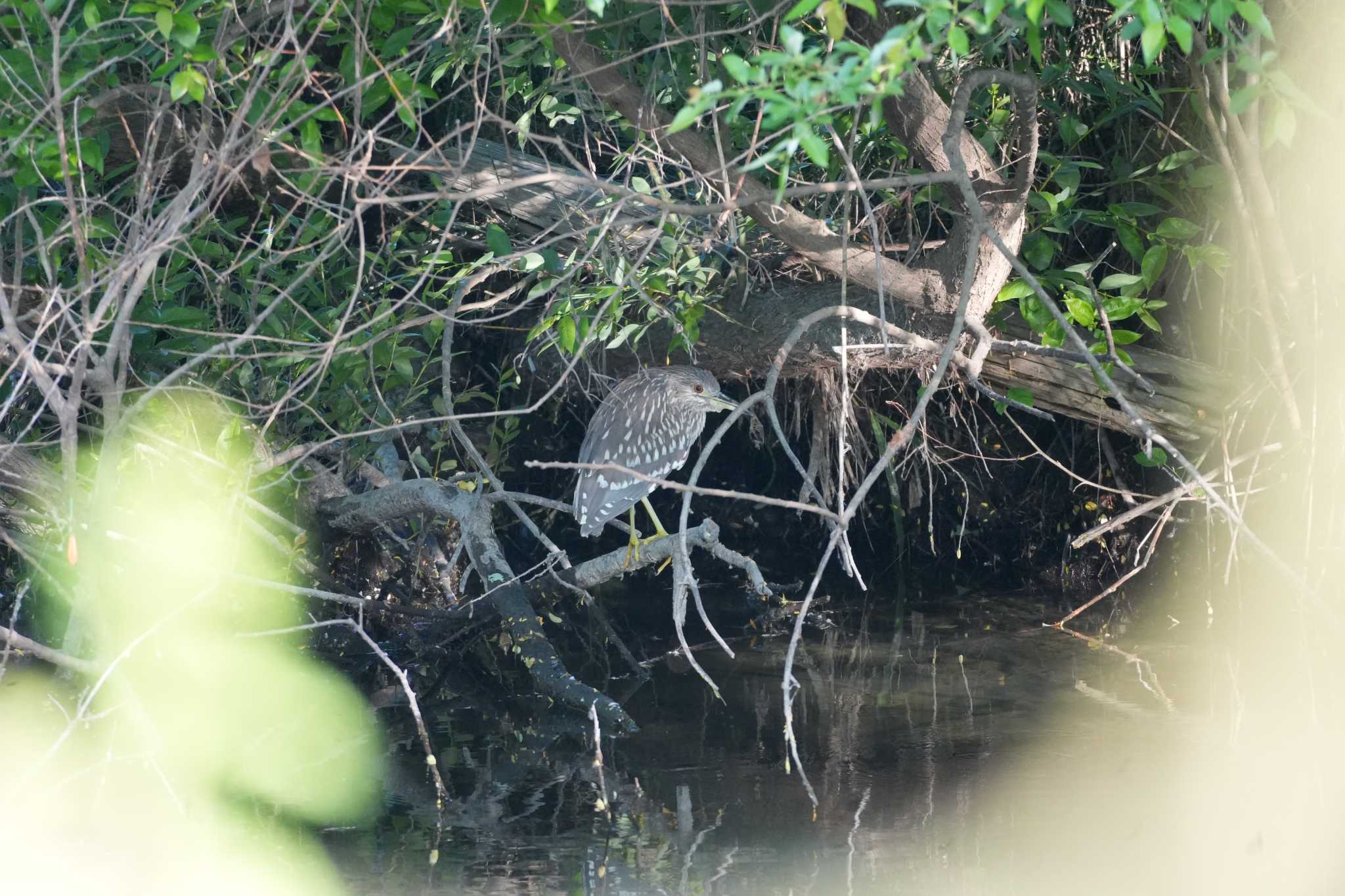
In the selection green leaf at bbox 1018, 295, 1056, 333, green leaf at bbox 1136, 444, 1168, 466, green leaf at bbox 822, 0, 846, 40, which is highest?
green leaf at bbox 822, 0, 846, 40

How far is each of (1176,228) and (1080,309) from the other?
1.25 ft

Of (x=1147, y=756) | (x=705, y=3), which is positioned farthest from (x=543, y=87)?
→ (x=1147, y=756)

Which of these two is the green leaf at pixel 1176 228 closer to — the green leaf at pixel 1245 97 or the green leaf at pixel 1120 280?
the green leaf at pixel 1120 280

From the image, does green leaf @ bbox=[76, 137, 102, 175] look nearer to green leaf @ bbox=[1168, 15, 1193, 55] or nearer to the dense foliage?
the dense foliage

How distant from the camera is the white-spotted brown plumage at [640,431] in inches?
188

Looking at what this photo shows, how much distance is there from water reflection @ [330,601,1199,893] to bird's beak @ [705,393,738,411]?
991 millimetres

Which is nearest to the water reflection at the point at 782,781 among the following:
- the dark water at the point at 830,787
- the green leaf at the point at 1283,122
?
the dark water at the point at 830,787

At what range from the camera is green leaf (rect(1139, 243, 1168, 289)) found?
3836 millimetres

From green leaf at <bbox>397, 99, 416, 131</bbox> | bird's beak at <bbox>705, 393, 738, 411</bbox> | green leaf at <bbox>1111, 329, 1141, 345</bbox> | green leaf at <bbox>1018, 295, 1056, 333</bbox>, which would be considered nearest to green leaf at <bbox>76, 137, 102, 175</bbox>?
green leaf at <bbox>397, 99, 416, 131</bbox>

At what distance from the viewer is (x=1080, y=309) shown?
3.82m

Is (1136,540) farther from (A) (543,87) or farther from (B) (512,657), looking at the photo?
(A) (543,87)

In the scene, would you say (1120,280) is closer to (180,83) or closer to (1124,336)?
(1124,336)

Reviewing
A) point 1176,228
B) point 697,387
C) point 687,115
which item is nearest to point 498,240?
point 697,387

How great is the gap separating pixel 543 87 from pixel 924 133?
1243 mm
